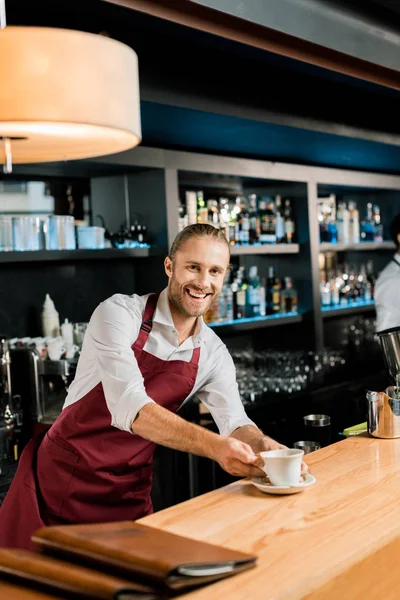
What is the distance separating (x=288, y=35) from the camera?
128 inches

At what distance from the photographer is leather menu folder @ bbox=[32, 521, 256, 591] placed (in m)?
1.41

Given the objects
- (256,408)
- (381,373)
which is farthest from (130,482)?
(381,373)

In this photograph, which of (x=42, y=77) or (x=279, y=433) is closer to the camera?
(x=42, y=77)

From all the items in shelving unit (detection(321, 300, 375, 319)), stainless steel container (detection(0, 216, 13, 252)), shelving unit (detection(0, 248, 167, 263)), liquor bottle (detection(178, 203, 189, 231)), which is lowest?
shelving unit (detection(321, 300, 375, 319))

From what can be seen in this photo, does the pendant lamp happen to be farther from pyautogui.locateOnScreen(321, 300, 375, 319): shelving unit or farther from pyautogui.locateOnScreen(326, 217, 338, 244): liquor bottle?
pyautogui.locateOnScreen(326, 217, 338, 244): liquor bottle

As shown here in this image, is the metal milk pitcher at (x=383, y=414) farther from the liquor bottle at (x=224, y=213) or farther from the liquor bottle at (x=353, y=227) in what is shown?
the liquor bottle at (x=353, y=227)

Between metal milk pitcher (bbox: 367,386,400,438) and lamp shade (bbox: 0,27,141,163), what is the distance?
4.27 feet

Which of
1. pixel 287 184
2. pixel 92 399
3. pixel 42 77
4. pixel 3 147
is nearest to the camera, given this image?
pixel 42 77

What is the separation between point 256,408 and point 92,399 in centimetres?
245

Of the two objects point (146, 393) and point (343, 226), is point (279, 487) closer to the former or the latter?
point (146, 393)

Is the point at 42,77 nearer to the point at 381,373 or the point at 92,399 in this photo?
the point at 92,399

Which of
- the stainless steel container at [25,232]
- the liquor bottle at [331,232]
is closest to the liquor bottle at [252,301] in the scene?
the liquor bottle at [331,232]

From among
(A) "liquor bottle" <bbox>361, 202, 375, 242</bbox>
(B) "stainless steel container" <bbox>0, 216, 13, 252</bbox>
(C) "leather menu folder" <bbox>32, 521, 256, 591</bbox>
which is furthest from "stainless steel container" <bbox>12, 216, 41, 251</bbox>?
(A) "liquor bottle" <bbox>361, 202, 375, 242</bbox>

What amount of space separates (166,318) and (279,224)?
11.0 ft
